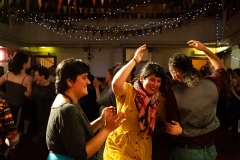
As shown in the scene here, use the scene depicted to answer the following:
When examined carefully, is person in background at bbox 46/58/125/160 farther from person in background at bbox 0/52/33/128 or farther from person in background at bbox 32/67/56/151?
person in background at bbox 0/52/33/128

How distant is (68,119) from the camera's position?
67.7 inches

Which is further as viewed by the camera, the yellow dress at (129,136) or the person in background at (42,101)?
the person in background at (42,101)

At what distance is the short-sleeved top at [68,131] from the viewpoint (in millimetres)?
1706

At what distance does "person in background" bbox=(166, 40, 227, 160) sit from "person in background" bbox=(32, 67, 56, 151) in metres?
1.93

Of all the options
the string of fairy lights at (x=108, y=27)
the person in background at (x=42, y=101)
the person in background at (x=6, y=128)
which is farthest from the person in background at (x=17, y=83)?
the string of fairy lights at (x=108, y=27)

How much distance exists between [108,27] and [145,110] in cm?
1025

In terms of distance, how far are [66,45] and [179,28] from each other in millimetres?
4341

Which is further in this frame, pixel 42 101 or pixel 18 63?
pixel 18 63

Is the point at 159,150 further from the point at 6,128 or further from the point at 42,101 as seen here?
the point at 6,128

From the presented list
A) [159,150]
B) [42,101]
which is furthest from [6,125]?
[159,150]

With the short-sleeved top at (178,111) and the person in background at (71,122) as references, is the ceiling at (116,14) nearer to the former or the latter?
the short-sleeved top at (178,111)

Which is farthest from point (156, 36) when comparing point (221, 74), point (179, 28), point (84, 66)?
point (84, 66)

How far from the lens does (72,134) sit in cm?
171

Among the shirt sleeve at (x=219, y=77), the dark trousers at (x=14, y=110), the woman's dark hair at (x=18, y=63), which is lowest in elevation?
the dark trousers at (x=14, y=110)
